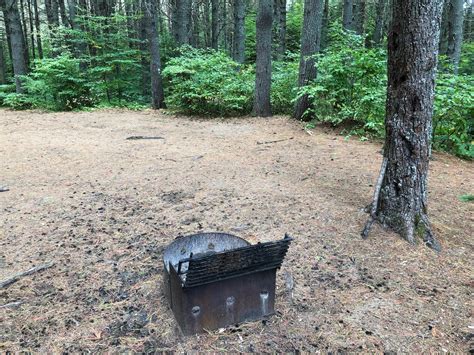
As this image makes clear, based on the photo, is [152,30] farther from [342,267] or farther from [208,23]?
[208,23]

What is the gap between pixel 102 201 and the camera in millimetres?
4566

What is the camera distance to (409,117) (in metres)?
3.46

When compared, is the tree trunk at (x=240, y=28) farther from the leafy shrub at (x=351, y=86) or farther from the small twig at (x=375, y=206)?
the small twig at (x=375, y=206)

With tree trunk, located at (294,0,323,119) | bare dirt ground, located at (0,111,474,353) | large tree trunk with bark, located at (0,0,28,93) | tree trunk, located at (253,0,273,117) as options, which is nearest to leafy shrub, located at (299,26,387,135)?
tree trunk, located at (294,0,323,119)

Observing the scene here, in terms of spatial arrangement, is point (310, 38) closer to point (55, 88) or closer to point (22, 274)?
point (22, 274)

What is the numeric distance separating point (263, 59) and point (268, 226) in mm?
7170

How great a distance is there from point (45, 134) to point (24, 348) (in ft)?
23.2

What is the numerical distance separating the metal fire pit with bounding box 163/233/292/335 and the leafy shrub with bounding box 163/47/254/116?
8.18 metres

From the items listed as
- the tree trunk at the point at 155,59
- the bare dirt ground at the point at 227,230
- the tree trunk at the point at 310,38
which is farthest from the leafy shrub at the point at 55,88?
the tree trunk at the point at 310,38

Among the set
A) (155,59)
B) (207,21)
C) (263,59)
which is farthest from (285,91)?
(207,21)

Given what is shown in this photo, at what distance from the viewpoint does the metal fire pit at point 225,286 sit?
7.44ft

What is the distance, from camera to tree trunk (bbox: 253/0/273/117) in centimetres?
988

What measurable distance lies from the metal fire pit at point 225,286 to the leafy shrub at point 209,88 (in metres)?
8.18

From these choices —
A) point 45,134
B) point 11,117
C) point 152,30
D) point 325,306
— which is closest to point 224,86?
point 152,30
